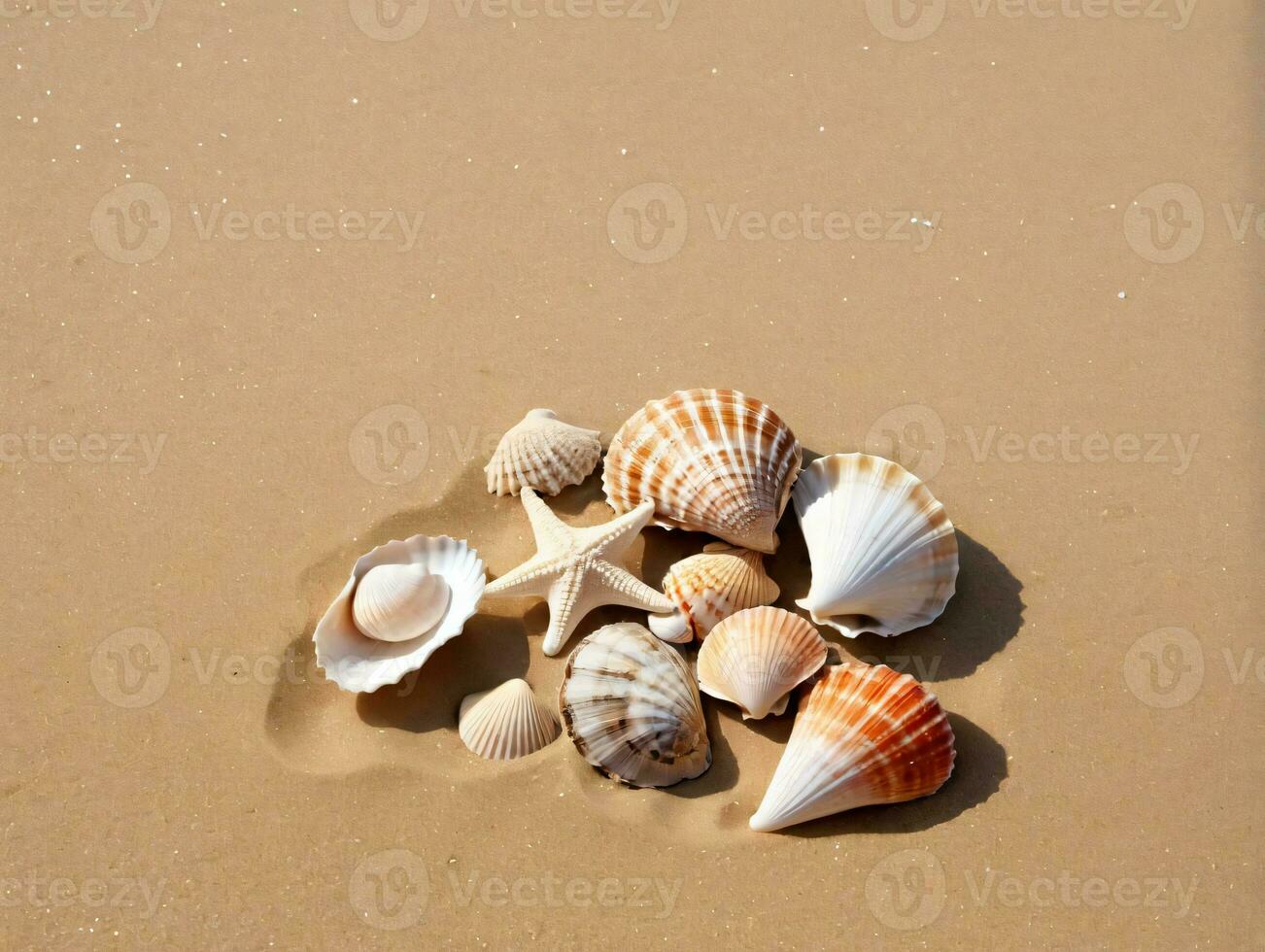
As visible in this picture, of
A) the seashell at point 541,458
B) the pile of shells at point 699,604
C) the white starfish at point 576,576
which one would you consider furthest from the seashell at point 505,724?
the seashell at point 541,458

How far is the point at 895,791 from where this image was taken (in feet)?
11.5

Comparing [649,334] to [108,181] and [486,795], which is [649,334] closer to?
[486,795]

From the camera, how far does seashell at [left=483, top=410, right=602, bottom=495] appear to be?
395 centimetres

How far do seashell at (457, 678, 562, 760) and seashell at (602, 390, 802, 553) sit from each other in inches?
32.0

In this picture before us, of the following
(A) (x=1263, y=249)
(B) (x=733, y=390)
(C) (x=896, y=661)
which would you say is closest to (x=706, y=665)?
(C) (x=896, y=661)

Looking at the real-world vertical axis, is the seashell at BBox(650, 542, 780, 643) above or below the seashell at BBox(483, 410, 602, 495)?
below

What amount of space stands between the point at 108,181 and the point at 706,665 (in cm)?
323

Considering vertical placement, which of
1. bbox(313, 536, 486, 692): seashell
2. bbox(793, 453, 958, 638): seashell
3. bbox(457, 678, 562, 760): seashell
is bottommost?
bbox(457, 678, 562, 760): seashell

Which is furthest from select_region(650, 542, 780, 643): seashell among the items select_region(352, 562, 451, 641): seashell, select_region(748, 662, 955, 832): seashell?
select_region(352, 562, 451, 641): seashell

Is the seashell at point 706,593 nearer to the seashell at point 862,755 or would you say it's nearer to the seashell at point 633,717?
the seashell at point 633,717

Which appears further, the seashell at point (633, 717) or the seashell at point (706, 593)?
the seashell at point (706, 593)

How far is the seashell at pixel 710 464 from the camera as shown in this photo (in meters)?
3.79

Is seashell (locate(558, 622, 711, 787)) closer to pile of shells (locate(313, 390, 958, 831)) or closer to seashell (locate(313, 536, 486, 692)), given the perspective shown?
pile of shells (locate(313, 390, 958, 831))

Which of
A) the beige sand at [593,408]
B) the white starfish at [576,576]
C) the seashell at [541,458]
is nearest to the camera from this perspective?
the beige sand at [593,408]
